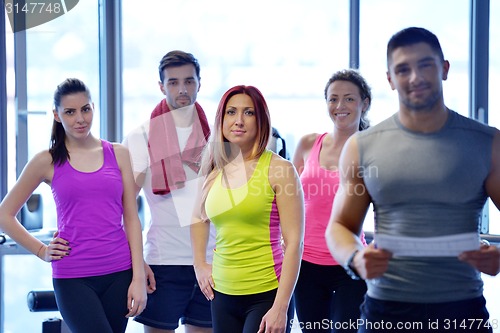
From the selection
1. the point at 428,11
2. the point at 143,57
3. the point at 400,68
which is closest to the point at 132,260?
the point at 400,68

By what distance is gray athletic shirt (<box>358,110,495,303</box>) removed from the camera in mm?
1488

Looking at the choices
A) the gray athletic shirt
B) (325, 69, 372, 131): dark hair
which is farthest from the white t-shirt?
the gray athletic shirt

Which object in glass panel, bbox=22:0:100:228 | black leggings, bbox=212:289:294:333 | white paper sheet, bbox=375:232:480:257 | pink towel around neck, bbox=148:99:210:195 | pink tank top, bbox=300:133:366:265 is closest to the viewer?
white paper sheet, bbox=375:232:480:257

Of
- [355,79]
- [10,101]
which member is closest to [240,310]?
[355,79]

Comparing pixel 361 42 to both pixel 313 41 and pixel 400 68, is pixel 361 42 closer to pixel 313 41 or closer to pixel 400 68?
pixel 313 41

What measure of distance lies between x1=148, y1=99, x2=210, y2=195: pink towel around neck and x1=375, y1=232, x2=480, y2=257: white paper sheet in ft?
4.18

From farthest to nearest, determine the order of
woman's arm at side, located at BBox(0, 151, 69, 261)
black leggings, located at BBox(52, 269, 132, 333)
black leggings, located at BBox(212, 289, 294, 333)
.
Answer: woman's arm at side, located at BBox(0, 151, 69, 261) → black leggings, located at BBox(52, 269, 132, 333) → black leggings, located at BBox(212, 289, 294, 333)

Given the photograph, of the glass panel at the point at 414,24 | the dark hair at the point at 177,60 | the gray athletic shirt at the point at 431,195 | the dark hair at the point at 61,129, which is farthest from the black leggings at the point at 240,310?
the glass panel at the point at 414,24

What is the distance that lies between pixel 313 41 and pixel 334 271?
1587mm

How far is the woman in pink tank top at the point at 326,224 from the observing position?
2441 millimetres

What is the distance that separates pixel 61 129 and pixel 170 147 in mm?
431

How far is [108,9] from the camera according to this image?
3.81m

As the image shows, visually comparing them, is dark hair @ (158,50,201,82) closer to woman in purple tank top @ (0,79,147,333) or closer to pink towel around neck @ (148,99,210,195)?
pink towel around neck @ (148,99,210,195)

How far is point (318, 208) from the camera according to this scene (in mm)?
2562
